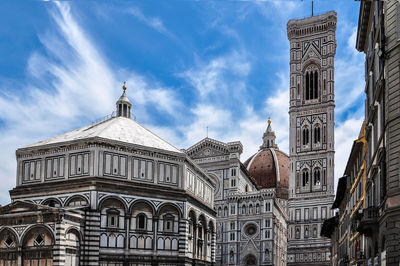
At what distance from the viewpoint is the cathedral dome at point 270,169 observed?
122 m

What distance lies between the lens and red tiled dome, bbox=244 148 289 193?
123 meters

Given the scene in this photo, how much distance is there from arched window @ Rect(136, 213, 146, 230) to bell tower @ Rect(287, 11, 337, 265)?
44200mm

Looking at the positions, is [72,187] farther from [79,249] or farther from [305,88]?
[305,88]

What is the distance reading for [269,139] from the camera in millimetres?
135250

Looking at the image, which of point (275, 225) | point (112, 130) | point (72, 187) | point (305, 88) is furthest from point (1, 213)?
point (305, 88)

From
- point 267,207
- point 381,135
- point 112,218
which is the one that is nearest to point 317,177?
point 267,207

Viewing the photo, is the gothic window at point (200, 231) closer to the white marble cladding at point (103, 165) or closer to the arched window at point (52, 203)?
the white marble cladding at point (103, 165)

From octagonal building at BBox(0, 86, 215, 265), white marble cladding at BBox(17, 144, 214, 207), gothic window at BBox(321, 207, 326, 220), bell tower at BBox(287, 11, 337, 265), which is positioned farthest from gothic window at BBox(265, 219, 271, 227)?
white marble cladding at BBox(17, 144, 214, 207)

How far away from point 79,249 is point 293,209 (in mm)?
50303

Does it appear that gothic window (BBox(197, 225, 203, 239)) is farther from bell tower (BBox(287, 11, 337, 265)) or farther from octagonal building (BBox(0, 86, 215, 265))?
bell tower (BBox(287, 11, 337, 265))

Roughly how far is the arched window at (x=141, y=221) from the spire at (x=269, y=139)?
3678 inches

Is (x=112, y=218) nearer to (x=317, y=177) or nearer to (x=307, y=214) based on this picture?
(x=307, y=214)

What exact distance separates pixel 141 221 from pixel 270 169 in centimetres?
8298

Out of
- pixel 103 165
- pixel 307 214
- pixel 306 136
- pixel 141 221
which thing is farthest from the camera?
pixel 306 136
